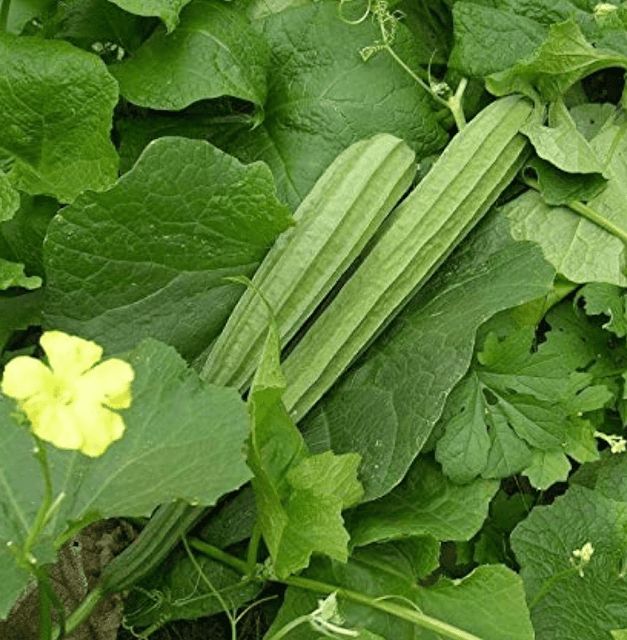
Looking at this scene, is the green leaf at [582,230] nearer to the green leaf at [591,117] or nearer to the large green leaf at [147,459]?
the green leaf at [591,117]

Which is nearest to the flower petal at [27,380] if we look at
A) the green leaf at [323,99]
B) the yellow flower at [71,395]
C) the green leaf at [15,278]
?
the yellow flower at [71,395]

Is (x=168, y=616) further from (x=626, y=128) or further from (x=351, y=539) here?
(x=626, y=128)

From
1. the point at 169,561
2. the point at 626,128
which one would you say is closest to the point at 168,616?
the point at 169,561

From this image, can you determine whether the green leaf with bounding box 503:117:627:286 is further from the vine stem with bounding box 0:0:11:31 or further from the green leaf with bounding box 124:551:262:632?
the vine stem with bounding box 0:0:11:31

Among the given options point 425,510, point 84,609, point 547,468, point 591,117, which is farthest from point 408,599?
point 591,117

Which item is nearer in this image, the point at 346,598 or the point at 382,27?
the point at 346,598

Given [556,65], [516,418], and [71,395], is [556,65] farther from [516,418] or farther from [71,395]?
[71,395]

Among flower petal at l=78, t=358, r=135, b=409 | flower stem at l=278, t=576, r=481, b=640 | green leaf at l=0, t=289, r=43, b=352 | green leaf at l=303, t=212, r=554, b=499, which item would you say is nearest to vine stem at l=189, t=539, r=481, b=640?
flower stem at l=278, t=576, r=481, b=640
